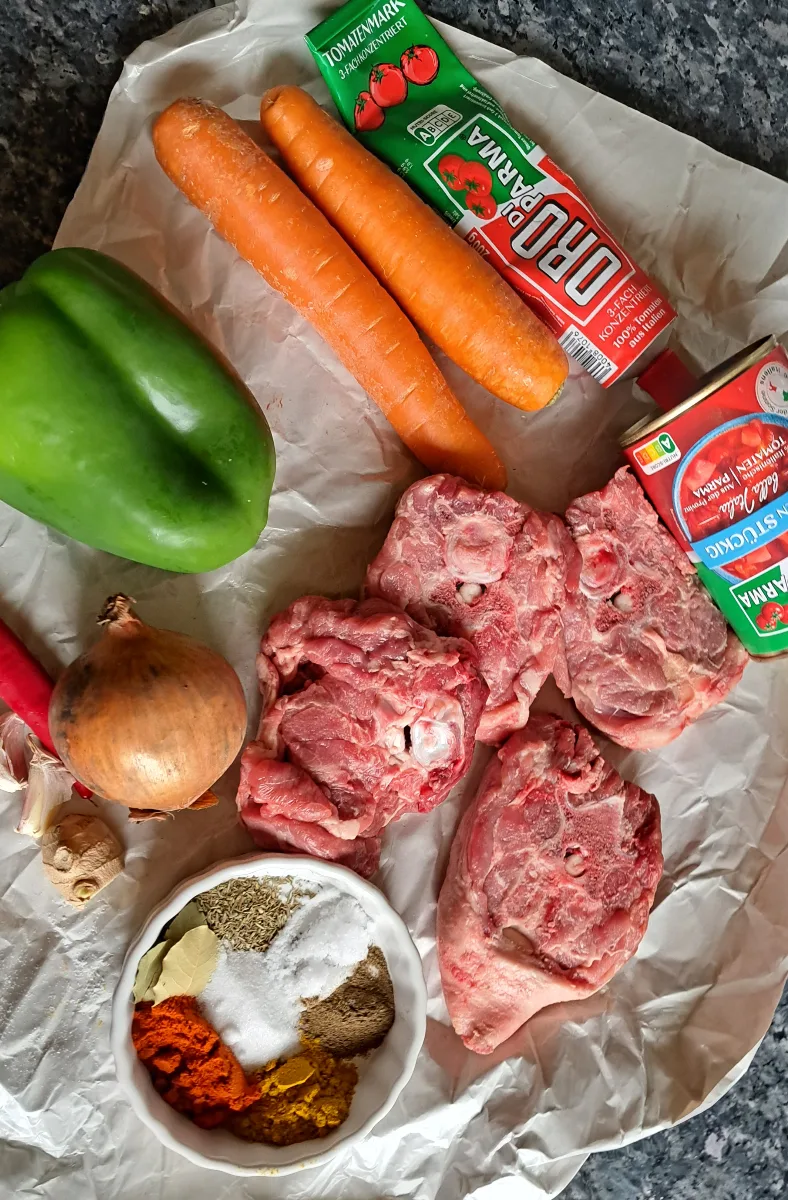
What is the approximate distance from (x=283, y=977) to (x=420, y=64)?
5.53 feet

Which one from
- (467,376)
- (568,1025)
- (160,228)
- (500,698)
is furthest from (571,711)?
(160,228)

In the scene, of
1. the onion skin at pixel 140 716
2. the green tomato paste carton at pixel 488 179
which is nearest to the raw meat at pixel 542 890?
the onion skin at pixel 140 716

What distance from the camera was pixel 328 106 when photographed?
1.74 metres

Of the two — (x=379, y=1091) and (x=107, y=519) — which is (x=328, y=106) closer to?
(x=107, y=519)

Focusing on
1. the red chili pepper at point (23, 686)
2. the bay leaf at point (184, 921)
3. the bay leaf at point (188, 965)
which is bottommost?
the bay leaf at point (188, 965)

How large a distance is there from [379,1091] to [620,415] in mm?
1340

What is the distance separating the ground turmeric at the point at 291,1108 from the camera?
4.91 ft

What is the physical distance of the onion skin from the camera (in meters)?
1.38

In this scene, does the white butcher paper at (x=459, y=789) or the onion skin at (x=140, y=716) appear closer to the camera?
the onion skin at (x=140, y=716)

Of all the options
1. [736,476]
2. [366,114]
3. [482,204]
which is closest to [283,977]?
[736,476]

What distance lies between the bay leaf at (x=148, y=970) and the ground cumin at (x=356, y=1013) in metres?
0.26

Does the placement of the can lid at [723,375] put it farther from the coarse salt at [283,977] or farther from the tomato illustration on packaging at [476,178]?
the coarse salt at [283,977]

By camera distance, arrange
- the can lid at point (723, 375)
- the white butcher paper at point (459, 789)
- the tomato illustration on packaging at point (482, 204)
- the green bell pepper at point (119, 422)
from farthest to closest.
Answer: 1. the tomato illustration on packaging at point (482, 204)
2. the white butcher paper at point (459, 789)
3. the can lid at point (723, 375)
4. the green bell pepper at point (119, 422)

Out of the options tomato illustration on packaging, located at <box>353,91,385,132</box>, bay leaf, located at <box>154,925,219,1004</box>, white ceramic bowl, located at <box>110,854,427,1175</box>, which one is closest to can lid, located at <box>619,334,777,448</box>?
tomato illustration on packaging, located at <box>353,91,385,132</box>
